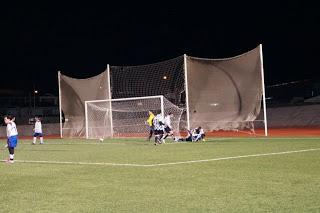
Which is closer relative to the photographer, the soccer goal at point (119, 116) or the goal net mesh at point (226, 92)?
the goal net mesh at point (226, 92)

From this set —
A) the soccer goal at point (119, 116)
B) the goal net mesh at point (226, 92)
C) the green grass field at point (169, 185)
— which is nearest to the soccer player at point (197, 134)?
the goal net mesh at point (226, 92)

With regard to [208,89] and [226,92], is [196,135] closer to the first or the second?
[226,92]

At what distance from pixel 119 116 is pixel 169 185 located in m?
26.5

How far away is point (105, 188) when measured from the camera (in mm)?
11078

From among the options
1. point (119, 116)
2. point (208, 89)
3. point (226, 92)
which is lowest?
point (119, 116)

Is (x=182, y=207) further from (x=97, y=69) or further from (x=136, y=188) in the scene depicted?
(x=97, y=69)

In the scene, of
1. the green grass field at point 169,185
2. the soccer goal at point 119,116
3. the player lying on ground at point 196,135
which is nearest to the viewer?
the green grass field at point 169,185

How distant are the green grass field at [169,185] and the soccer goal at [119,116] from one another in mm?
18949

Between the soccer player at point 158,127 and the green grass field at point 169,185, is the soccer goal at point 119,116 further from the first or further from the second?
the green grass field at point 169,185

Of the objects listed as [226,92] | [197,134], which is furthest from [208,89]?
[197,134]

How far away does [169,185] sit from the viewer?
11180 mm

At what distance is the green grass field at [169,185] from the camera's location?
8.80 meters

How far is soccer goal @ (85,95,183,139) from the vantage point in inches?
1417

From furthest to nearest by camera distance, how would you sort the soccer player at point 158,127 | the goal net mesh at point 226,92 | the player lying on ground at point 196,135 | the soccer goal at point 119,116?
1. the soccer goal at point 119,116
2. the goal net mesh at point 226,92
3. the player lying on ground at point 196,135
4. the soccer player at point 158,127
